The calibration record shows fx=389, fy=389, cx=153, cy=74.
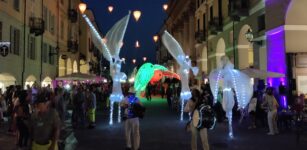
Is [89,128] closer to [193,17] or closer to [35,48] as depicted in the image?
[35,48]

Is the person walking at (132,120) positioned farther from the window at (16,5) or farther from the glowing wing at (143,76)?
the glowing wing at (143,76)

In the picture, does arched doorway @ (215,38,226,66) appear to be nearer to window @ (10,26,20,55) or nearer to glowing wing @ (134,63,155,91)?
glowing wing @ (134,63,155,91)

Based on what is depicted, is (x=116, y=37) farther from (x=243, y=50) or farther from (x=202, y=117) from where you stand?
(x=243, y=50)

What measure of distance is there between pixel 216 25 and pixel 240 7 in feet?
24.0

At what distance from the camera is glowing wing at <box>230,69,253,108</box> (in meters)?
14.6

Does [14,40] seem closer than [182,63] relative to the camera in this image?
No

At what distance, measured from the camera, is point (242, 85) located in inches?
589

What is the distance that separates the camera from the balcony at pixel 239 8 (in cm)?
2592

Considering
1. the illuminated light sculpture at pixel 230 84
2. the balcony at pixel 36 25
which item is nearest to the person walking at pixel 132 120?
the illuminated light sculpture at pixel 230 84

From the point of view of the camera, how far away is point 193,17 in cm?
4791

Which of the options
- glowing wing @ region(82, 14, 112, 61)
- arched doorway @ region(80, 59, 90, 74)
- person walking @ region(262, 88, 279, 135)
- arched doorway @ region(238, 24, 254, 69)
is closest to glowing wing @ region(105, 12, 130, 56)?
glowing wing @ region(82, 14, 112, 61)

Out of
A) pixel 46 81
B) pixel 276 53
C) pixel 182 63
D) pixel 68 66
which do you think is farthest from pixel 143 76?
pixel 68 66

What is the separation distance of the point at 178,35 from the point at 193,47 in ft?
51.9

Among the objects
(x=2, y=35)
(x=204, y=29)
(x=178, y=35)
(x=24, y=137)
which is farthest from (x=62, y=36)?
(x=24, y=137)
